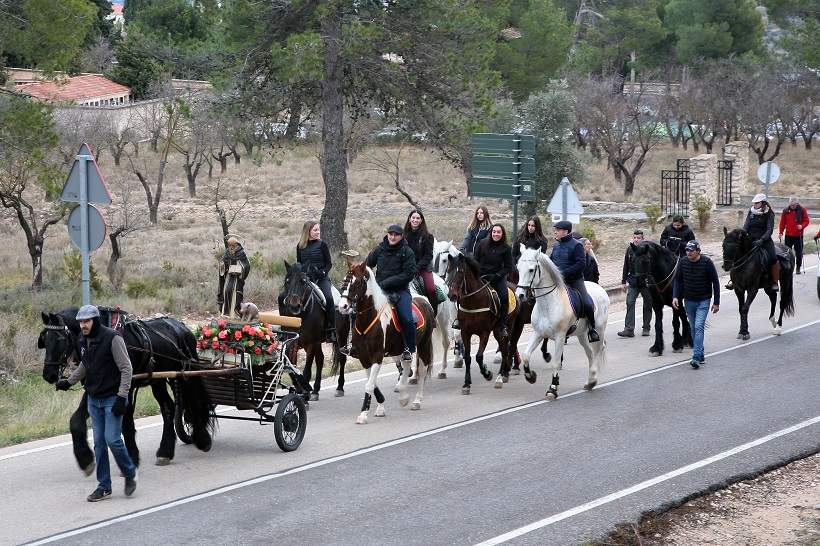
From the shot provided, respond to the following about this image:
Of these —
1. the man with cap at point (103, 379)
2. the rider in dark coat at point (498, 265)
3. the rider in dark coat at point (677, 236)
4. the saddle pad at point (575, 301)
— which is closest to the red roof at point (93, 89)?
the rider in dark coat at point (677, 236)

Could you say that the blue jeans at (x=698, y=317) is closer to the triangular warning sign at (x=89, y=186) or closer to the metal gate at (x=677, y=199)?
the triangular warning sign at (x=89, y=186)

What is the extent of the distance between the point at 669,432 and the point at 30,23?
53.9 ft

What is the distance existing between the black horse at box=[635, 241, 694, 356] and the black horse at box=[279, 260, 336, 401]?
6.12 metres

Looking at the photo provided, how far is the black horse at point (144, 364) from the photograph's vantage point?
30.7 feet

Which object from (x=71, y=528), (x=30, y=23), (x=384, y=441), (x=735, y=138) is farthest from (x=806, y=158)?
(x=71, y=528)

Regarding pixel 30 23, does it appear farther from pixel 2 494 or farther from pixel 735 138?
pixel 735 138

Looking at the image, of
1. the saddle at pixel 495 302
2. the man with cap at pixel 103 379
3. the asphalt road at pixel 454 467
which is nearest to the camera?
the asphalt road at pixel 454 467

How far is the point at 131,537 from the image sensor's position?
8.27 metres

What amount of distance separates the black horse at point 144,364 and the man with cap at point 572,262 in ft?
19.1

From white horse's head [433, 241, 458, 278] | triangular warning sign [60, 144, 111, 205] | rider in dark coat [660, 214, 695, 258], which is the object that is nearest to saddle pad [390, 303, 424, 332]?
white horse's head [433, 241, 458, 278]

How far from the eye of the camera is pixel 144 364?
9.85 metres

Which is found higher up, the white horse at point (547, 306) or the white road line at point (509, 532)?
the white horse at point (547, 306)

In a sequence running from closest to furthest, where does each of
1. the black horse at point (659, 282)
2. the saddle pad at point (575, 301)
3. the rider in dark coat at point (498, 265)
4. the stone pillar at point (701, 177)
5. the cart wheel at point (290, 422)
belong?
1. the cart wheel at point (290, 422)
2. the saddle pad at point (575, 301)
3. the rider in dark coat at point (498, 265)
4. the black horse at point (659, 282)
5. the stone pillar at point (701, 177)

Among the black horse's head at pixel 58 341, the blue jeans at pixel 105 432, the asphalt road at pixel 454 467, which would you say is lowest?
the asphalt road at pixel 454 467
